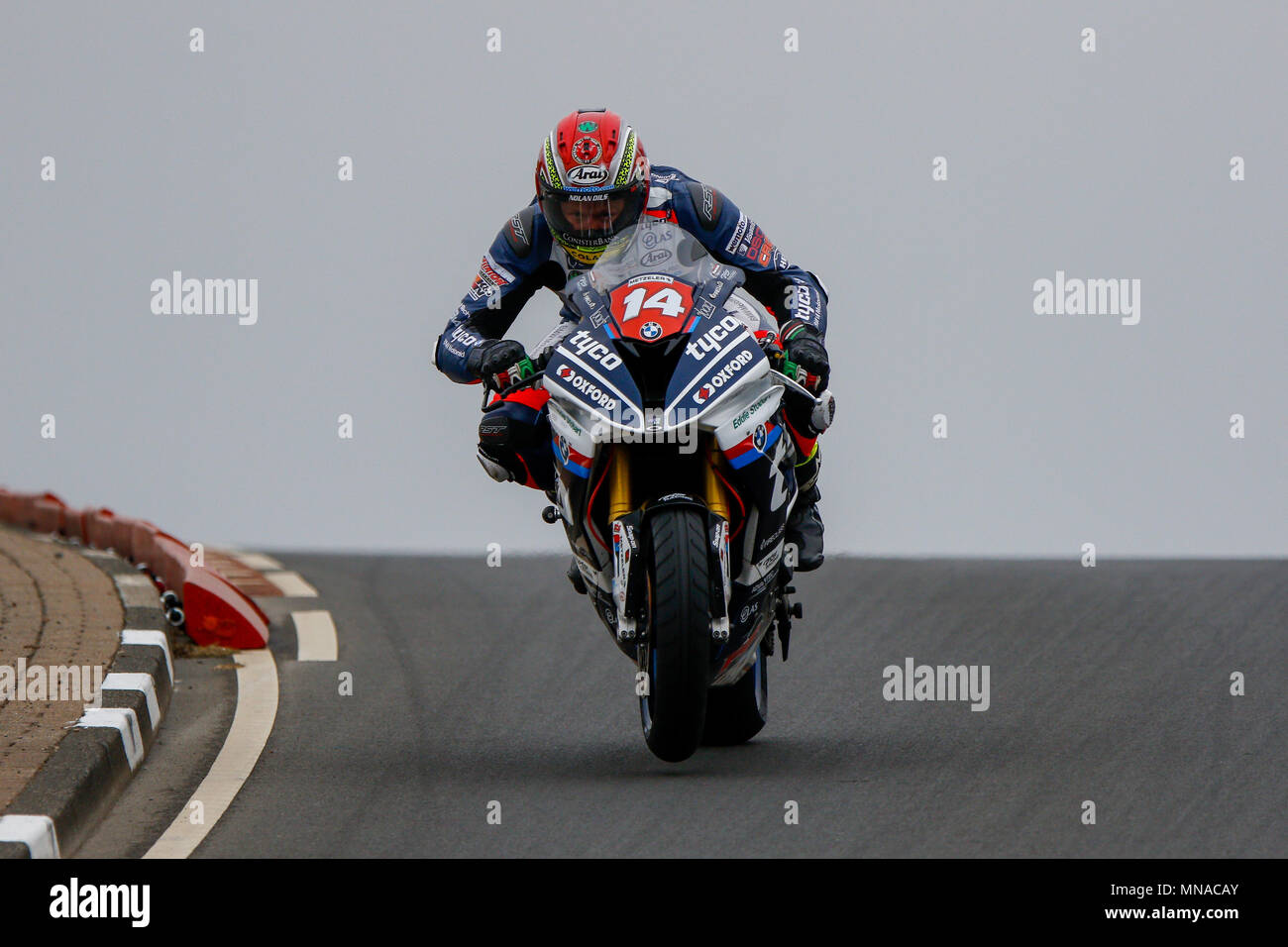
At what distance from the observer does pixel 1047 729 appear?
26.7ft

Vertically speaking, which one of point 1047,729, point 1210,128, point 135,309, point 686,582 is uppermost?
point 1210,128

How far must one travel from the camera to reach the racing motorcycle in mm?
6688

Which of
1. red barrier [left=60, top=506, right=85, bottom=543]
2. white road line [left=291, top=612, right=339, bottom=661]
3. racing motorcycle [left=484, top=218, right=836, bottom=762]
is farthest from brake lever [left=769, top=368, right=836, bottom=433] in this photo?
red barrier [left=60, top=506, right=85, bottom=543]

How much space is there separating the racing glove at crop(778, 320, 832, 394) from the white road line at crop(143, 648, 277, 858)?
2381 millimetres

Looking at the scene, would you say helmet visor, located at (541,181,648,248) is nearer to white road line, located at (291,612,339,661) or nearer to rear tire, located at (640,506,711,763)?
rear tire, located at (640,506,711,763)

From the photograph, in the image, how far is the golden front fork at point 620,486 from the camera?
6949 millimetres

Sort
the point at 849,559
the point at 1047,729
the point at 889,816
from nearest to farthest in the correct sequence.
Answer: the point at 889,816
the point at 1047,729
the point at 849,559

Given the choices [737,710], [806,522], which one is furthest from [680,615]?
[737,710]

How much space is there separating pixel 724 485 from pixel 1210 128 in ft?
36.2

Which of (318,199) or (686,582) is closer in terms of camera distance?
(686,582)

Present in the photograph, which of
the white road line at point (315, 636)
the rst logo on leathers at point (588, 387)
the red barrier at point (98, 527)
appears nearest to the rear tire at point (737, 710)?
the rst logo on leathers at point (588, 387)
